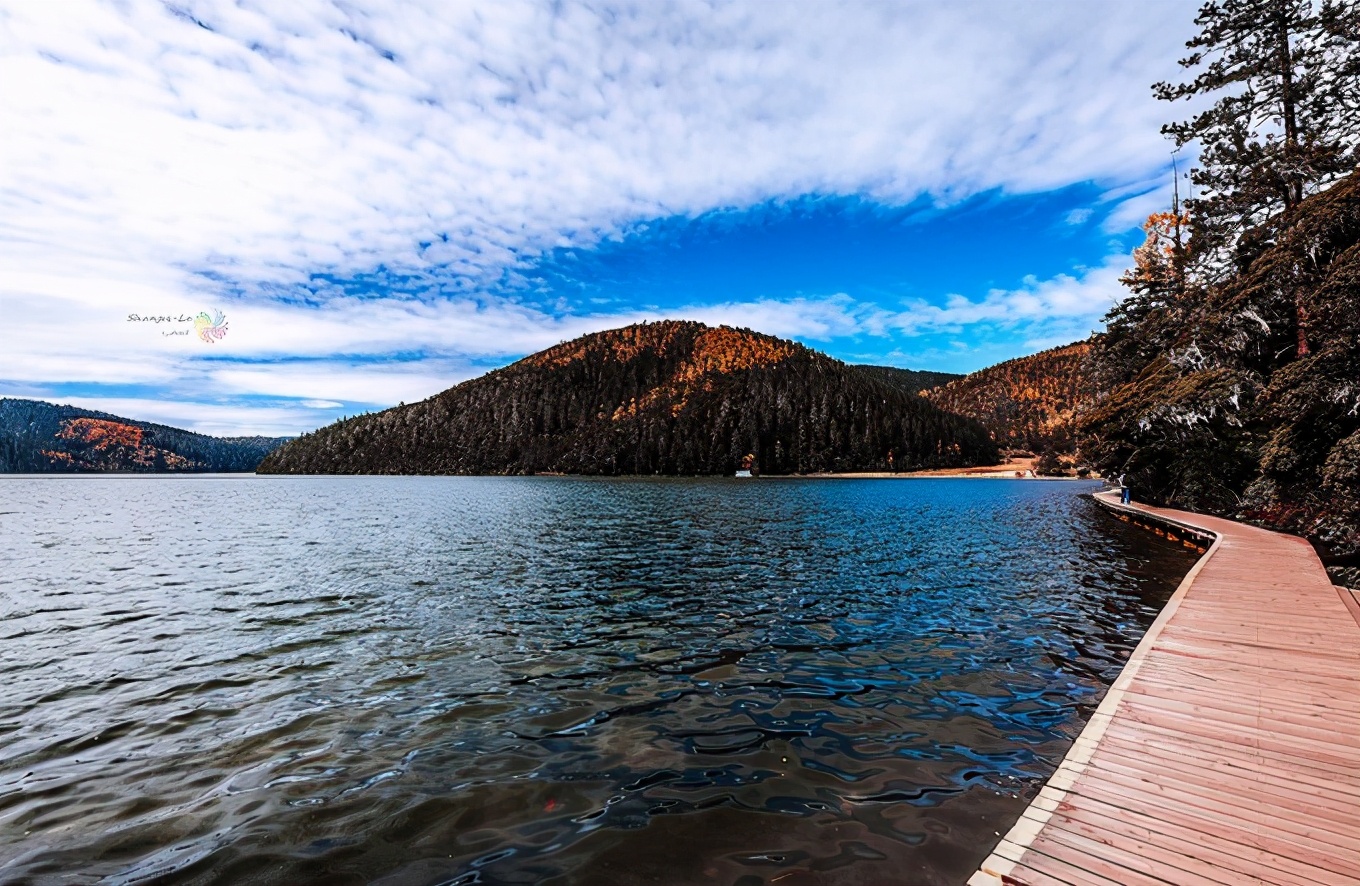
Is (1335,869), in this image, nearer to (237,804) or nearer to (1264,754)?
(1264,754)

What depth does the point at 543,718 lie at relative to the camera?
9.95 metres

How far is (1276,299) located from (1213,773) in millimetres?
25834

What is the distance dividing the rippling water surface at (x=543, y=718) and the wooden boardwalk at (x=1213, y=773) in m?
1.15

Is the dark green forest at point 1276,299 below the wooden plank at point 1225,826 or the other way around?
the other way around

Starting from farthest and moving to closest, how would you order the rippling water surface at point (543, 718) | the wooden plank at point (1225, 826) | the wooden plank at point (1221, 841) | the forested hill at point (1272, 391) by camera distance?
the forested hill at point (1272, 391)
the rippling water surface at point (543, 718)
the wooden plank at point (1225, 826)
the wooden plank at point (1221, 841)

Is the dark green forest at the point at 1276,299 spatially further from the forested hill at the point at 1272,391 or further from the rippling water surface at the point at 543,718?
the rippling water surface at the point at 543,718

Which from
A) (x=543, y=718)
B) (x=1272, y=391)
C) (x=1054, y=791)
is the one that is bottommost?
(x=543, y=718)

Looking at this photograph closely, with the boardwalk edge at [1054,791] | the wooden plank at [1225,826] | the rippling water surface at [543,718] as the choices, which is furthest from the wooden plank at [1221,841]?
the rippling water surface at [543,718]

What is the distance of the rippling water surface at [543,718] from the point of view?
21.2ft

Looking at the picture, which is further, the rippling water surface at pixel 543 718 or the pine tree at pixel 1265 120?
the pine tree at pixel 1265 120

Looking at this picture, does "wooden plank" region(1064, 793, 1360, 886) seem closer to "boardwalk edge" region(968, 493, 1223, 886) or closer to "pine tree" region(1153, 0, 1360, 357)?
"boardwalk edge" region(968, 493, 1223, 886)

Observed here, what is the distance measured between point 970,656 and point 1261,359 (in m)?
28.2

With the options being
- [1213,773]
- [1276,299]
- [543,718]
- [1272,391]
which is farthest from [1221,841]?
[1276,299]

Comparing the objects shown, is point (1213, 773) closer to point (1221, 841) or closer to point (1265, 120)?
point (1221, 841)
